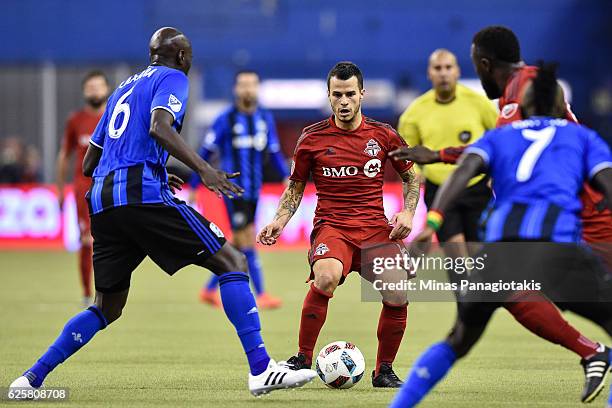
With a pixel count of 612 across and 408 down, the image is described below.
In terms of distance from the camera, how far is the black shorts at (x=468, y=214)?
34.2ft

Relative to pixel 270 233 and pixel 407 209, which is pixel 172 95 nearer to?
pixel 270 233

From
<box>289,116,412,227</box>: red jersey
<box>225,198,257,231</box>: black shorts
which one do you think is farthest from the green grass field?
<box>289,116,412,227</box>: red jersey

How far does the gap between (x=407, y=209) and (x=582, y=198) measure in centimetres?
131

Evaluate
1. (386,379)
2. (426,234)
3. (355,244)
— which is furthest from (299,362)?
(426,234)

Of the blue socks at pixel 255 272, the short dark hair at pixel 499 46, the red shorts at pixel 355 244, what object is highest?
the short dark hair at pixel 499 46

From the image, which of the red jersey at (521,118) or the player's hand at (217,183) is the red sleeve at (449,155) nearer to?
the red jersey at (521,118)

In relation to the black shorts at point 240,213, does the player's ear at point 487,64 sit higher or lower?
higher

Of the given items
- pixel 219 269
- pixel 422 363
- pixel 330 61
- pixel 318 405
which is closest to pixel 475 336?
pixel 422 363

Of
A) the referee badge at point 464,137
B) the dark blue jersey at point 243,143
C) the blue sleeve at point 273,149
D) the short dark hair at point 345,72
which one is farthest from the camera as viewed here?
the blue sleeve at point 273,149

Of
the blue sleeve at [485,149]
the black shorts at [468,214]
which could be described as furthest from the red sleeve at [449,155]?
the black shorts at [468,214]

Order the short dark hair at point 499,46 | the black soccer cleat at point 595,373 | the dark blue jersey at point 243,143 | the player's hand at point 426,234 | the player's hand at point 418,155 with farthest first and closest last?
1. the dark blue jersey at point 243,143
2. the short dark hair at point 499,46
3. the black soccer cleat at point 595,373
4. the player's hand at point 418,155
5. the player's hand at point 426,234

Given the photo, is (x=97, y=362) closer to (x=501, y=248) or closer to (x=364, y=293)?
(x=364, y=293)

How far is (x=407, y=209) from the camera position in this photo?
25.9 feet

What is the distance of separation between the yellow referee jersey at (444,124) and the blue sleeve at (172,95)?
3970mm
